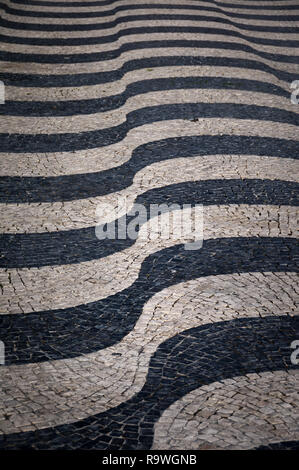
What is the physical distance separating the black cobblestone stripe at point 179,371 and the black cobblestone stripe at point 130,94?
564 centimetres

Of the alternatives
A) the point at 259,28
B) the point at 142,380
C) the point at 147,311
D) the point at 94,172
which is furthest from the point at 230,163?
the point at 259,28

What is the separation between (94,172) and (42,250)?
1948 millimetres

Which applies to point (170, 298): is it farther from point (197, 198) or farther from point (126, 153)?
point (126, 153)

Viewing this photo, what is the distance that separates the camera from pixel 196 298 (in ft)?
19.8

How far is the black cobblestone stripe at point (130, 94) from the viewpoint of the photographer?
400 inches

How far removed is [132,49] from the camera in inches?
510

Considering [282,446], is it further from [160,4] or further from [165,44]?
[160,4]

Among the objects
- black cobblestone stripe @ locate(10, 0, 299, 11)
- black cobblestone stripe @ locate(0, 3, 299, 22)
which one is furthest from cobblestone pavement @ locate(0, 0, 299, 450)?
black cobblestone stripe @ locate(10, 0, 299, 11)

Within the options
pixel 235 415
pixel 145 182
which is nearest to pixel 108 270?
pixel 145 182

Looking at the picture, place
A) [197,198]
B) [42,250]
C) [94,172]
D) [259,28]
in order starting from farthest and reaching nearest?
[259,28] → [94,172] → [197,198] → [42,250]

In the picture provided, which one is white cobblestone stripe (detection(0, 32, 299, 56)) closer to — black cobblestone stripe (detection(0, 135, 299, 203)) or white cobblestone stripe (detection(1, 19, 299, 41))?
white cobblestone stripe (detection(1, 19, 299, 41))

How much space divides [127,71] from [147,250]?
237 inches

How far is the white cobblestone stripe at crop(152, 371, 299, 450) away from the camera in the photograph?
14.4ft

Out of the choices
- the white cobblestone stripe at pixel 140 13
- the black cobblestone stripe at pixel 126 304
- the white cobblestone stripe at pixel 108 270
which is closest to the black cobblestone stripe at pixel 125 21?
the white cobblestone stripe at pixel 140 13
